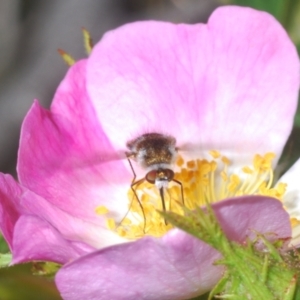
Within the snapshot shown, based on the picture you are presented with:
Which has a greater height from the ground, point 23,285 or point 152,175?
point 152,175

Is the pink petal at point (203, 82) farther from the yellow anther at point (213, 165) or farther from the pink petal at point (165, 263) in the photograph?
the pink petal at point (165, 263)

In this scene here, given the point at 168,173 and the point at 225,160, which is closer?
the point at 168,173

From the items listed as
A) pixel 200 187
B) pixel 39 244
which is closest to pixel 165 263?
pixel 39 244

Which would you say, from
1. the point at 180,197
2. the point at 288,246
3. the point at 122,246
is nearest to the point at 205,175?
the point at 180,197

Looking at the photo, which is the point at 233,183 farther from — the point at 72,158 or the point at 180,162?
the point at 72,158

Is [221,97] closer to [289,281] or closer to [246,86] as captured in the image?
[246,86]

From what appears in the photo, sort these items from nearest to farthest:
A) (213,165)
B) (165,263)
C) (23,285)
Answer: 1. (165,263)
2. (23,285)
3. (213,165)

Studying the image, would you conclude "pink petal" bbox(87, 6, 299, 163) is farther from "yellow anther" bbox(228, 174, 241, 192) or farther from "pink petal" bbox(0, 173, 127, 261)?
"pink petal" bbox(0, 173, 127, 261)
